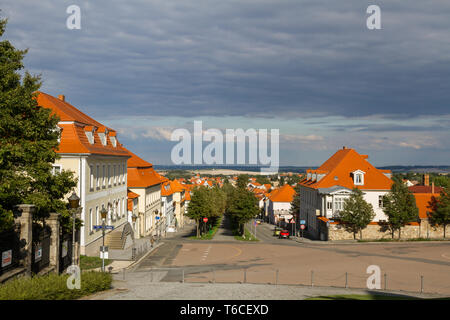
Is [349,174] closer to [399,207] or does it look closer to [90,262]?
[399,207]

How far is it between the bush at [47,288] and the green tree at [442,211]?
49918mm

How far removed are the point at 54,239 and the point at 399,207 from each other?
149 feet

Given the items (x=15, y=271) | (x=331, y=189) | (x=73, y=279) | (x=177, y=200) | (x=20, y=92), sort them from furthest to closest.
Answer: (x=177, y=200), (x=331, y=189), (x=20, y=92), (x=15, y=271), (x=73, y=279)

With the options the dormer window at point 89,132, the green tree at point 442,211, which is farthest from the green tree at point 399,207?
the dormer window at point 89,132

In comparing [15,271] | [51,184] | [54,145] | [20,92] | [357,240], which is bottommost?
[357,240]

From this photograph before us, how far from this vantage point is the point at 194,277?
2880 centimetres

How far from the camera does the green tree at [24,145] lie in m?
21.1

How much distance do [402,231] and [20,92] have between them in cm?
4993

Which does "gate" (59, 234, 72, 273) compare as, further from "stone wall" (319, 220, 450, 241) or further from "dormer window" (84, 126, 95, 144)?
"stone wall" (319, 220, 450, 241)

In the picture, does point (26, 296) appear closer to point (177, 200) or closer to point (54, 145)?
point (54, 145)

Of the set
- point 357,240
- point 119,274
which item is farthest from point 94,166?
point 357,240

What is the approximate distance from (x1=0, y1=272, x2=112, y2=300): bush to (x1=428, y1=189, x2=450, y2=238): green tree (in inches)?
1965

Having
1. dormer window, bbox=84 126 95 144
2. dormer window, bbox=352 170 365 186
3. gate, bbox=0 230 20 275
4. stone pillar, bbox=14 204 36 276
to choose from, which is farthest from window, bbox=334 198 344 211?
gate, bbox=0 230 20 275

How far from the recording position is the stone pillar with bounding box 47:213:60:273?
22469 mm
